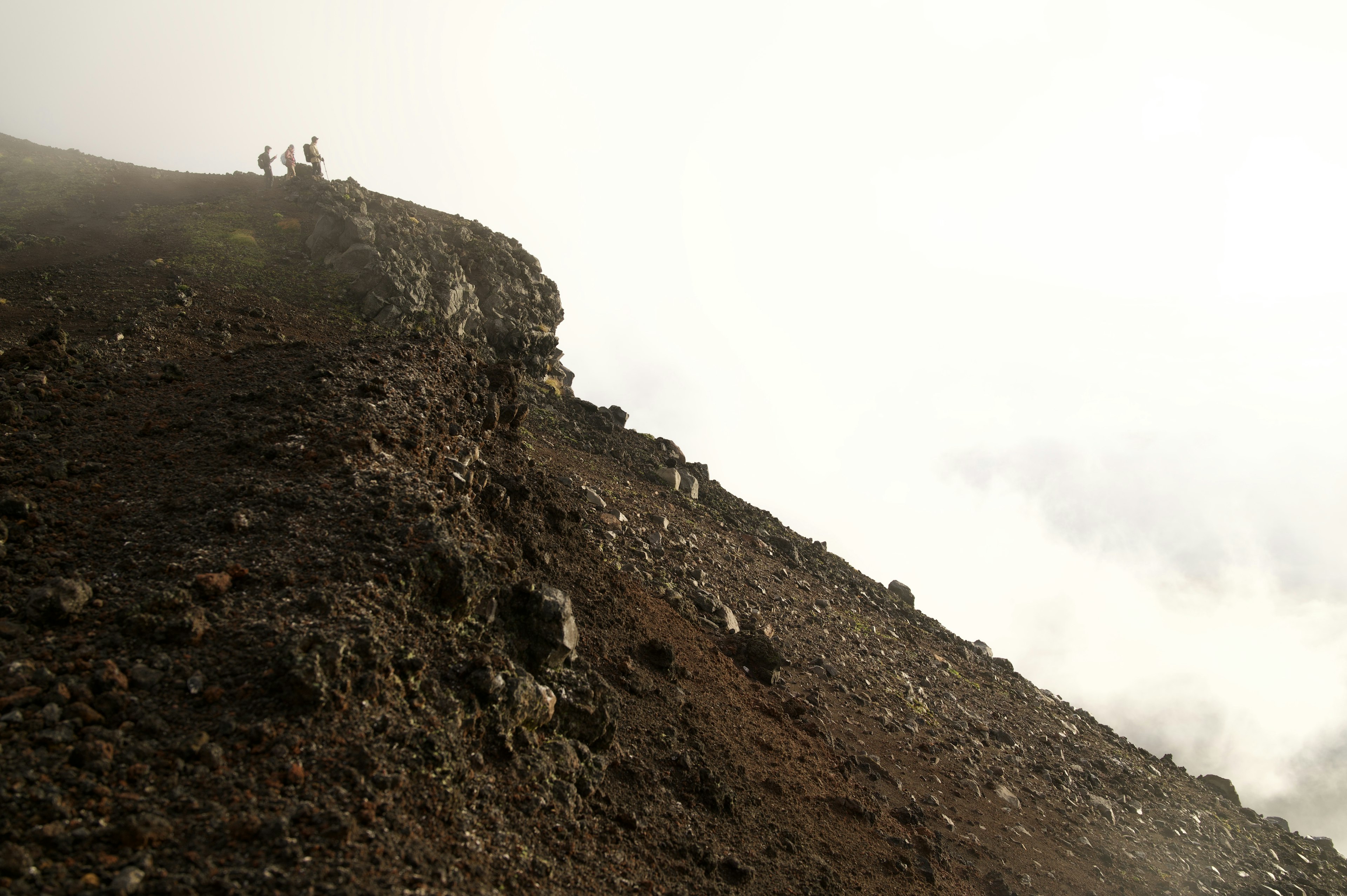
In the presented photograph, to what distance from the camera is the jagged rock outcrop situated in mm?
29375

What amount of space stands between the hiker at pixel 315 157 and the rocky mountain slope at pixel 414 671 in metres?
13.7

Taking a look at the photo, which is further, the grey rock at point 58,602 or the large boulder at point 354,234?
the large boulder at point 354,234

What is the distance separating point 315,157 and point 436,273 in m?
14.2

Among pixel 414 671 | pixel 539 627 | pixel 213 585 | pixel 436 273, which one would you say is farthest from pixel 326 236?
pixel 414 671

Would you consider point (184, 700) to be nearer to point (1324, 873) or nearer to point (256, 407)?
point (256, 407)

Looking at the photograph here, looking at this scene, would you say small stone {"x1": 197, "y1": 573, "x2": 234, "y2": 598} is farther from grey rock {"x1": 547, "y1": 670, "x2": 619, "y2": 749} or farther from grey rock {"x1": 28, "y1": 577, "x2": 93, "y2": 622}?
grey rock {"x1": 547, "y1": 670, "x2": 619, "y2": 749}

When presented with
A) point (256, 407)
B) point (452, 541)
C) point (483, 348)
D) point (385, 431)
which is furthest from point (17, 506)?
point (483, 348)

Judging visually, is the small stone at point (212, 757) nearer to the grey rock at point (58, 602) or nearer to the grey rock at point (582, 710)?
the grey rock at point (58, 602)

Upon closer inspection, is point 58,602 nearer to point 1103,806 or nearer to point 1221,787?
point 1103,806

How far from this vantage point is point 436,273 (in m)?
32.7

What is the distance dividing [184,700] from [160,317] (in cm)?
1832

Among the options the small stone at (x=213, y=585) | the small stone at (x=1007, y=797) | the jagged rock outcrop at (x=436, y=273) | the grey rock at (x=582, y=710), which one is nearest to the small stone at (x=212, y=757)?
the small stone at (x=213, y=585)

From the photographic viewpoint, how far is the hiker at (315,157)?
38.4m

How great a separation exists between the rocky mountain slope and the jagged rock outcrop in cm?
147
